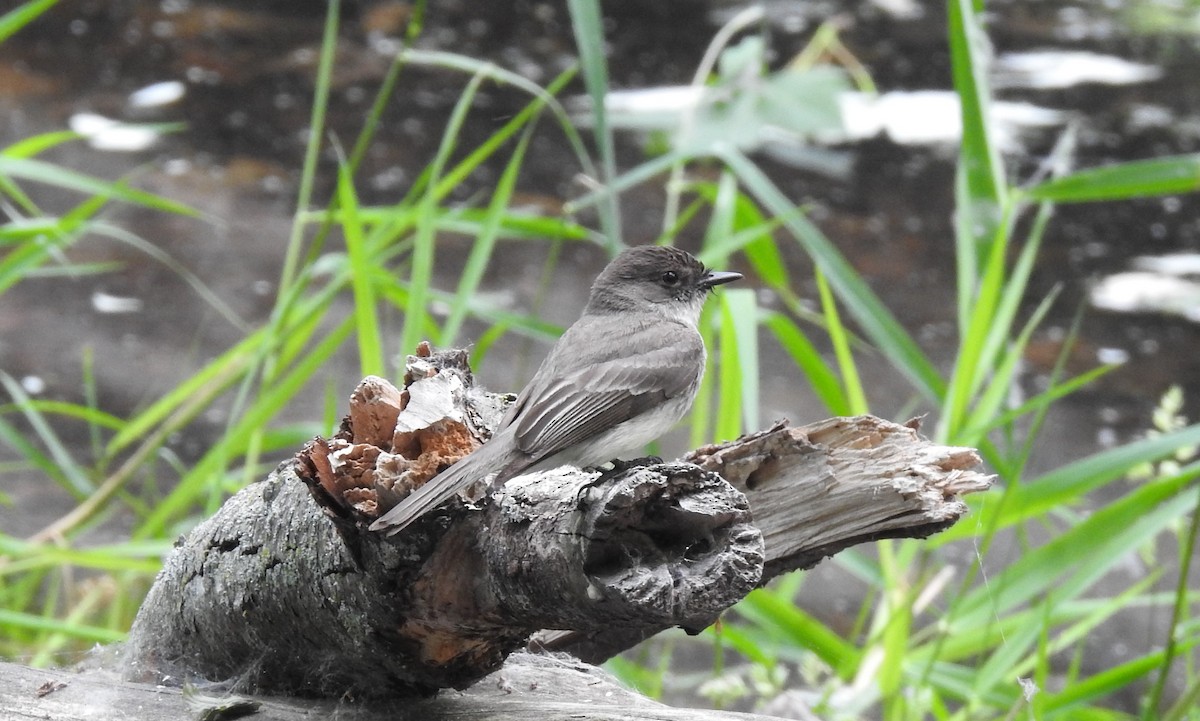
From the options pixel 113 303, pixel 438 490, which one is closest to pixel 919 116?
pixel 113 303

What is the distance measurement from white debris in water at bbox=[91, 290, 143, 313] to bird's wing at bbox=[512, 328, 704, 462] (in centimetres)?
472

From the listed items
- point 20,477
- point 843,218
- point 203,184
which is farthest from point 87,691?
point 843,218

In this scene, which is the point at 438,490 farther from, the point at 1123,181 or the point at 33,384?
the point at 33,384

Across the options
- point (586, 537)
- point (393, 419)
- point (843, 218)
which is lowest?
point (586, 537)

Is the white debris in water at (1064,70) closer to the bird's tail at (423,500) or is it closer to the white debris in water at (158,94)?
the white debris in water at (158,94)

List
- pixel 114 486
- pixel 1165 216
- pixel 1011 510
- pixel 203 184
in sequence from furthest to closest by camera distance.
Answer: pixel 1165 216 < pixel 203 184 < pixel 114 486 < pixel 1011 510

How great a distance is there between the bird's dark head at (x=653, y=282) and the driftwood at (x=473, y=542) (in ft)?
3.02

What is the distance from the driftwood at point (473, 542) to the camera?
2.13m

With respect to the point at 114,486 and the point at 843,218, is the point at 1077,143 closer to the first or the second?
the point at 843,218

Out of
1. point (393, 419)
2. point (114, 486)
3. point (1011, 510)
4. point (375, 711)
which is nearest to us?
point (393, 419)

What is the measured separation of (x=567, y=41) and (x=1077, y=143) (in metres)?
3.67

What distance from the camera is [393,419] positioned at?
249cm

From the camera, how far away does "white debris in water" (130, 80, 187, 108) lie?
8844 millimetres

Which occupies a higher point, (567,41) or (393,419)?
(567,41)
